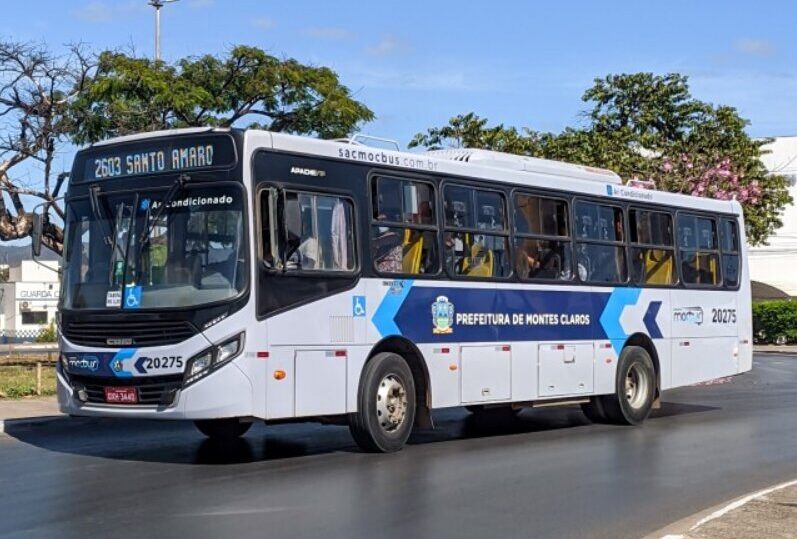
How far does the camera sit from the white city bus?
39.1 feet

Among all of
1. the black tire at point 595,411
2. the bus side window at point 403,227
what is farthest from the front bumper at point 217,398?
the black tire at point 595,411

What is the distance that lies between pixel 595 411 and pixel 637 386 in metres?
0.71

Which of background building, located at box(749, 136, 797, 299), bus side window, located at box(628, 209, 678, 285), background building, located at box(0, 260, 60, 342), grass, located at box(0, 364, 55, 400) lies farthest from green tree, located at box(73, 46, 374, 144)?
background building, located at box(0, 260, 60, 342)

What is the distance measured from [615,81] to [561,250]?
28.8 metres

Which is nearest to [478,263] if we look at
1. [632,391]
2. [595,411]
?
[595,411]

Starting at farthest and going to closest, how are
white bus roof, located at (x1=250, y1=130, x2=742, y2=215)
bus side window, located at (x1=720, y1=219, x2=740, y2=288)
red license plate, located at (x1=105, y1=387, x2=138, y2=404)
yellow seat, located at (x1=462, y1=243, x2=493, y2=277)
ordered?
bus side window, located at (x1=720, y1=219, x2=740, y2=288)
yellow seat, located at (x1=462, y1=243, x2=493, y2=277)
white bus roof, located at (x1=250, y1=130, x2=742, y2=215)
red license plate, located at (x1=105, y1=387, x2=138, y2=404)

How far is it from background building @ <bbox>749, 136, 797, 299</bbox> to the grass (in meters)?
41.2

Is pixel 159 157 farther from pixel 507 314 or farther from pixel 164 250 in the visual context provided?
pixel 507 314

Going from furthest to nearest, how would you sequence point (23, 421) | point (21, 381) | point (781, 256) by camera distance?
point (781, 256) < point (21, 381) < point (23, 421)

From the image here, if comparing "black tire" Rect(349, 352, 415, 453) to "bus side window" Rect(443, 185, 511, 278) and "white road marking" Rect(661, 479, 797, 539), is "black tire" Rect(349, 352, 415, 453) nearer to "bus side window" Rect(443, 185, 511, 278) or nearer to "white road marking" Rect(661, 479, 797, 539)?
"bus side window" Rect(443, 185, 511, 278)

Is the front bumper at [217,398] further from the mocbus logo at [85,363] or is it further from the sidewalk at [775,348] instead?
the sidewalk at [775,348]

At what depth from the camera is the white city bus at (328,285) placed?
39.1 feet

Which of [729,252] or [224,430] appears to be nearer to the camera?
[224,430]

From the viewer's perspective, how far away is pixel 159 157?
12.6 meters
